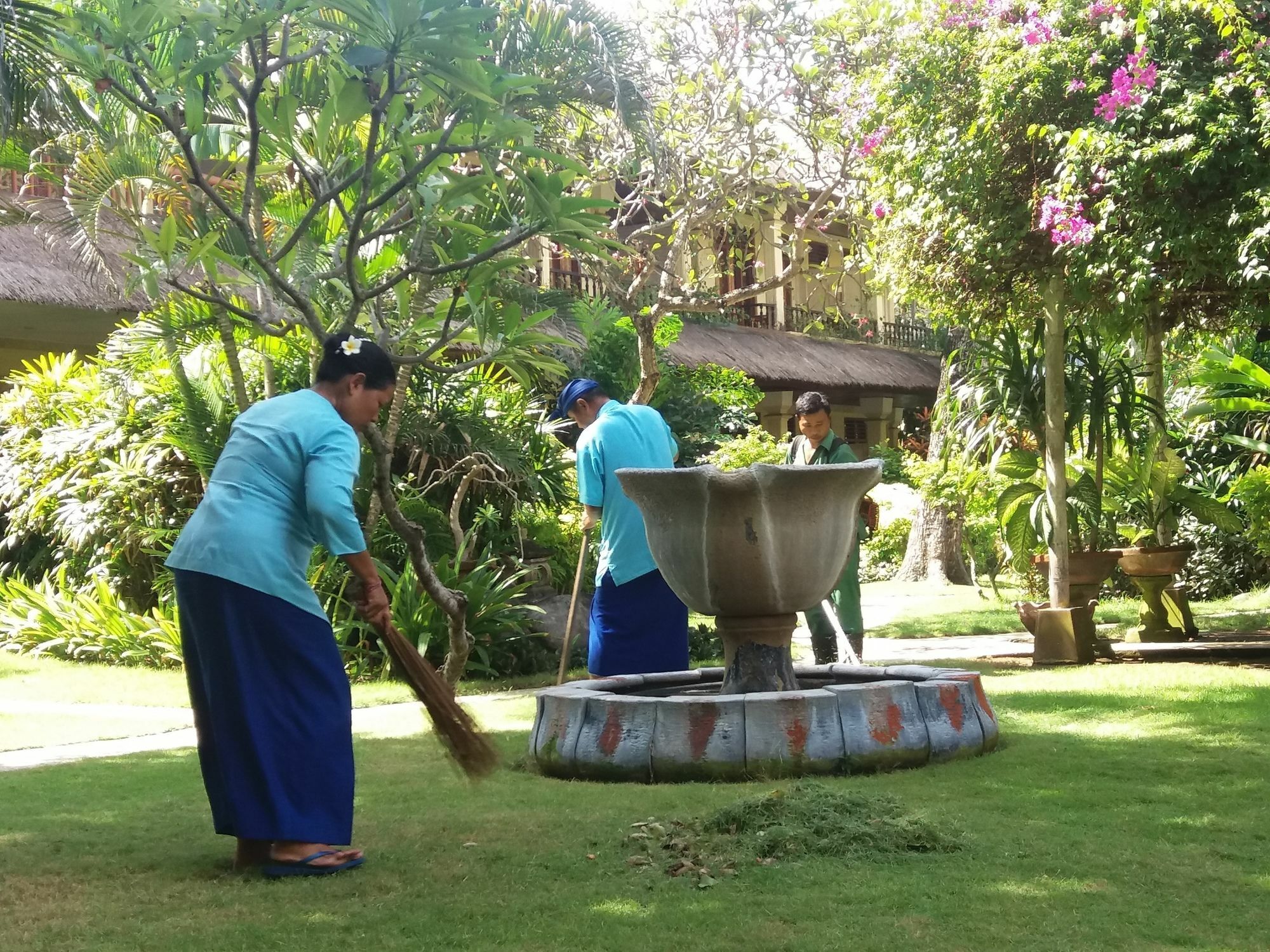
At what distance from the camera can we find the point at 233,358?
33.8 feet

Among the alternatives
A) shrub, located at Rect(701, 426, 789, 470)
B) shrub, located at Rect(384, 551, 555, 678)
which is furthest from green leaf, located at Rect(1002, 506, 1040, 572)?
shrub, located at Rect(701, 426, 789, 470)

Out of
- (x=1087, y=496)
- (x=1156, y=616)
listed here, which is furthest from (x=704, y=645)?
(x=1156, y=616)

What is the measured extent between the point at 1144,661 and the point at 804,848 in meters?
6.17

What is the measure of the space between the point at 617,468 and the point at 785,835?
8.78 feet

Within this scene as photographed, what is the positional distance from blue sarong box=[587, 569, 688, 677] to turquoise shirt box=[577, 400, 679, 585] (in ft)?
0.30

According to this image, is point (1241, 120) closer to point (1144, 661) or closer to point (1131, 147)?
point (1131, 147)

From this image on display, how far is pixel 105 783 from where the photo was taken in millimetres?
6145

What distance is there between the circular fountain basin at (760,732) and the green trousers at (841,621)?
7.15 feet

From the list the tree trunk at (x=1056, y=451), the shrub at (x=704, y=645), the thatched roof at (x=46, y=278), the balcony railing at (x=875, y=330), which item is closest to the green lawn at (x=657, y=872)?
the tree trunk at (x=1056, y=451)

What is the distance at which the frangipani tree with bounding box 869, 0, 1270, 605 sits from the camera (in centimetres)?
→ 795

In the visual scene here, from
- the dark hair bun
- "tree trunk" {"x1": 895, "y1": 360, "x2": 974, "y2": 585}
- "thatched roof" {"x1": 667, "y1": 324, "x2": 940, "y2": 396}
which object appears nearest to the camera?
the dark hair bun

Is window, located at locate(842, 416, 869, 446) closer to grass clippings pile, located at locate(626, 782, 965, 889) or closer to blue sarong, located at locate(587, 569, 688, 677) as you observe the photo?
blue sarong, located at locate(587, 569, 688, 677)

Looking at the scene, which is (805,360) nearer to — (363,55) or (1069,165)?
(1069,165)

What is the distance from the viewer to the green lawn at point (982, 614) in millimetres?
12984
